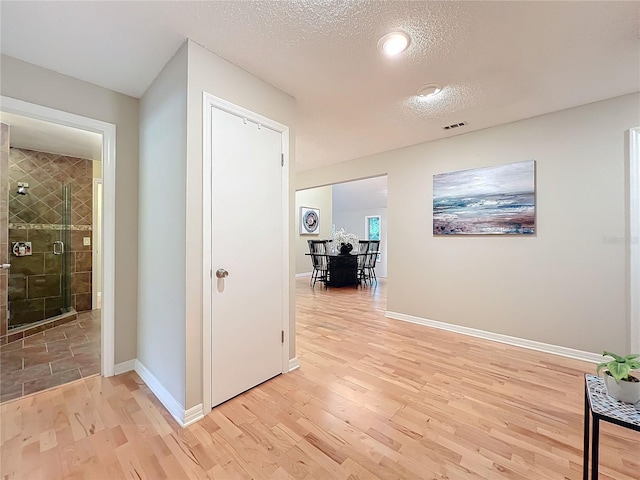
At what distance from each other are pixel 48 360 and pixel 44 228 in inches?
92.0

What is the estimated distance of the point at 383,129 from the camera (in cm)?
312

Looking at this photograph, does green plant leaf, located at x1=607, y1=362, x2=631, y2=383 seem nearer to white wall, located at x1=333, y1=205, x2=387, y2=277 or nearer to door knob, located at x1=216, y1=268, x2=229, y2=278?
door knob, located at x1=216, y1=268, x2=229, y2=278

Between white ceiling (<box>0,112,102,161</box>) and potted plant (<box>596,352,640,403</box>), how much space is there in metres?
4.08

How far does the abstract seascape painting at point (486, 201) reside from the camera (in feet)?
9.27

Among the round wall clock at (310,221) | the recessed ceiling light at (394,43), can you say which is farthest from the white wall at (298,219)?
the recessed ceiling light at (394,43)

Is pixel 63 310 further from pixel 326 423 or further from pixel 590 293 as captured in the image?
pixel 590 293

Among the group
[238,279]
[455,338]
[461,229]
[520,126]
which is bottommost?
[455,338]

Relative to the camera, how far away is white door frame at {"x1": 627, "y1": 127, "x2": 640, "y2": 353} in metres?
2.29

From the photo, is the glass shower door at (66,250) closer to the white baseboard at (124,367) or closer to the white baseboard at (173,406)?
Result: the white baseboard at (124,367)

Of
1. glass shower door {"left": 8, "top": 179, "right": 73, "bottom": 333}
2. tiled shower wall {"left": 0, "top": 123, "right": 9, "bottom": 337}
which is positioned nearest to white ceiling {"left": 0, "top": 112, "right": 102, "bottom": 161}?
tiled shower wall {"left": 0, "top": 123, "right": 9, "bottom": 337}

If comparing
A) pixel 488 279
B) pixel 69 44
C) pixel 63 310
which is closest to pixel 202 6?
pixel 69 44

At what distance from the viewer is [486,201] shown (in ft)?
10.0

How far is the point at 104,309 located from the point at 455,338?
3491 millimetres

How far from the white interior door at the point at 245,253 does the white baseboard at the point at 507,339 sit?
84.0 inches
